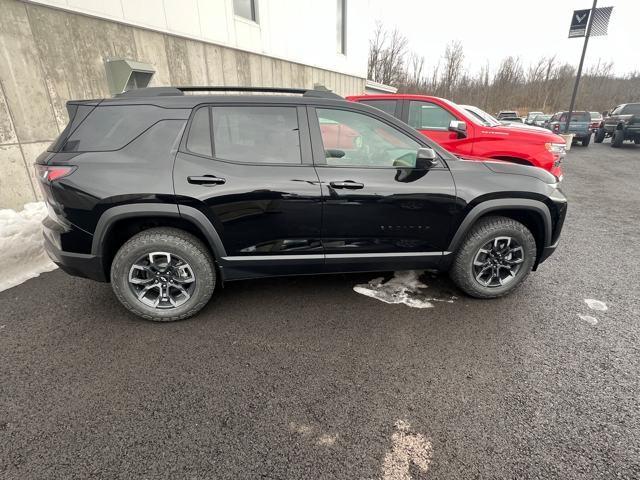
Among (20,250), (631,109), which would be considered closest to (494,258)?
(20,250)

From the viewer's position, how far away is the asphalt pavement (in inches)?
68.9

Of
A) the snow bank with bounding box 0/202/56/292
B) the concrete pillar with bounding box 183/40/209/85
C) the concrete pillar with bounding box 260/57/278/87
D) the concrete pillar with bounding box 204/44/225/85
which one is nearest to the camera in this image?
the snow bank with bounding box 0/202/56/292

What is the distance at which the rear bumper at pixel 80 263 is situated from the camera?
2688 mm

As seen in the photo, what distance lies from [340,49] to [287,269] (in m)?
13.9

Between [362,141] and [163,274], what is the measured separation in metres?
2.03

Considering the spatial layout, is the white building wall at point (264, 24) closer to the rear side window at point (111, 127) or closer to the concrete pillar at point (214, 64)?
the concrete pillar at point (214, 64)

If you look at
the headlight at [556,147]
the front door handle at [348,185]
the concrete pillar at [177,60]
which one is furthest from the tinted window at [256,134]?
the concrete pillar at [177,60]

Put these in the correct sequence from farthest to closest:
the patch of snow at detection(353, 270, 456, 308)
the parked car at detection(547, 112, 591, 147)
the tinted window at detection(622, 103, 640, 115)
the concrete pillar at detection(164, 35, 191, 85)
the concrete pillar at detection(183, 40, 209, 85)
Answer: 1. the parked car at detection(547, 112, 591, 147)
2. the tinted window at detection(622, 103, 640, 115)
3. the concrete pillar at detection(183, 40, 209, 85)
4. the concrete pillar at detection(164, 35, 191, 85)
5. the patch of snow at detection(353, 270, 456, 308)

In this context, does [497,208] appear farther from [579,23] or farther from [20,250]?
[579,23]

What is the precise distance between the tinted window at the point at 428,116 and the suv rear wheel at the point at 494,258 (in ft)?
12.3

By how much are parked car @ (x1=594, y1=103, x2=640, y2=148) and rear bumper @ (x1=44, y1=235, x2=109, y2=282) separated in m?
21.0

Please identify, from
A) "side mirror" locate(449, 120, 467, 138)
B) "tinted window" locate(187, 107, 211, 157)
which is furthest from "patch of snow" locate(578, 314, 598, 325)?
"side mirror" locate(449, 120, 467, 138)

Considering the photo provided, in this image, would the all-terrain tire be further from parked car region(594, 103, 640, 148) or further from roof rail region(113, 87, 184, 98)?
roof rail region(113, 87, 184, 98)

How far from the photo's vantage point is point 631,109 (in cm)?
1619
